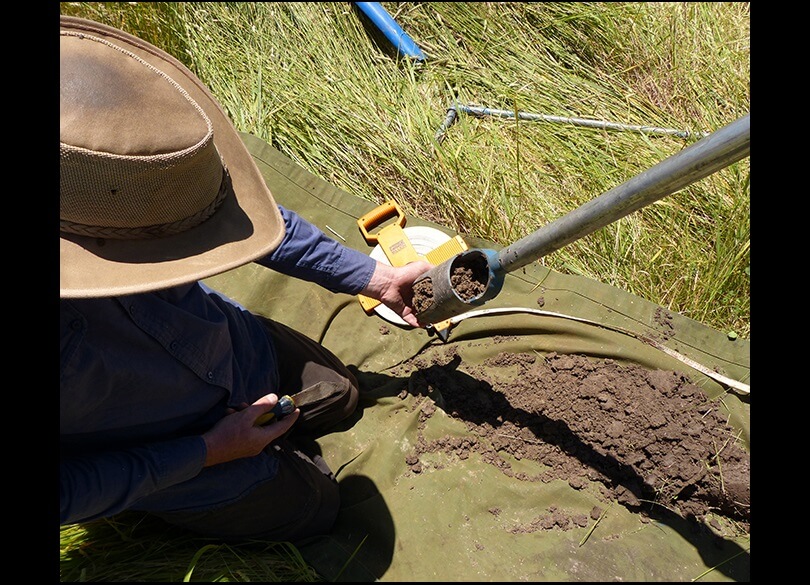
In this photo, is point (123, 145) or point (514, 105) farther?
point (514, 105)

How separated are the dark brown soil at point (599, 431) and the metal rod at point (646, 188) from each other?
636mm

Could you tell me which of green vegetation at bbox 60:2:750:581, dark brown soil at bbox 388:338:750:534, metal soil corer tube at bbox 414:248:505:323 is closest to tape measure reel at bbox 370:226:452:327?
green vegetation at bbox 60:2:750:581

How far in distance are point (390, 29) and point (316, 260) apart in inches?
76.9

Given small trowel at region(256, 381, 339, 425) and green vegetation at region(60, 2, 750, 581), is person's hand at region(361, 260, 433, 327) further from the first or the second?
green vegetation at region(60, 2, 750, 581)

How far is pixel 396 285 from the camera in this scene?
2.11m

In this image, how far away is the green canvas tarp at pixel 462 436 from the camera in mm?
1873

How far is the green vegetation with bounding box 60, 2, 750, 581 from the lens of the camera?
2.58 meters

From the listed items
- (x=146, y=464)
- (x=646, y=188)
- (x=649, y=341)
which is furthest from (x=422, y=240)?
(x=146, y=464)

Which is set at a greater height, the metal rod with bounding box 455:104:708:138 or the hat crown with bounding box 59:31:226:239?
the hat crown with bounding box 59:31:226:239

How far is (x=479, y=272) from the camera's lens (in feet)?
6.36

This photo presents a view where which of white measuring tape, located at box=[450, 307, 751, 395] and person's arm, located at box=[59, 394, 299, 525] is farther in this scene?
white measuring tape, located at box=[450, 307, 751, 395]

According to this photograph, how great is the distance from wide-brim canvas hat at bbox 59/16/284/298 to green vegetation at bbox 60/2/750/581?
1.57 m

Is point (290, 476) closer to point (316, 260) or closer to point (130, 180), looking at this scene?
point (316, 260)

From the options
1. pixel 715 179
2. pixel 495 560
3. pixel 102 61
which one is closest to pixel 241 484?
pixel 495 560
